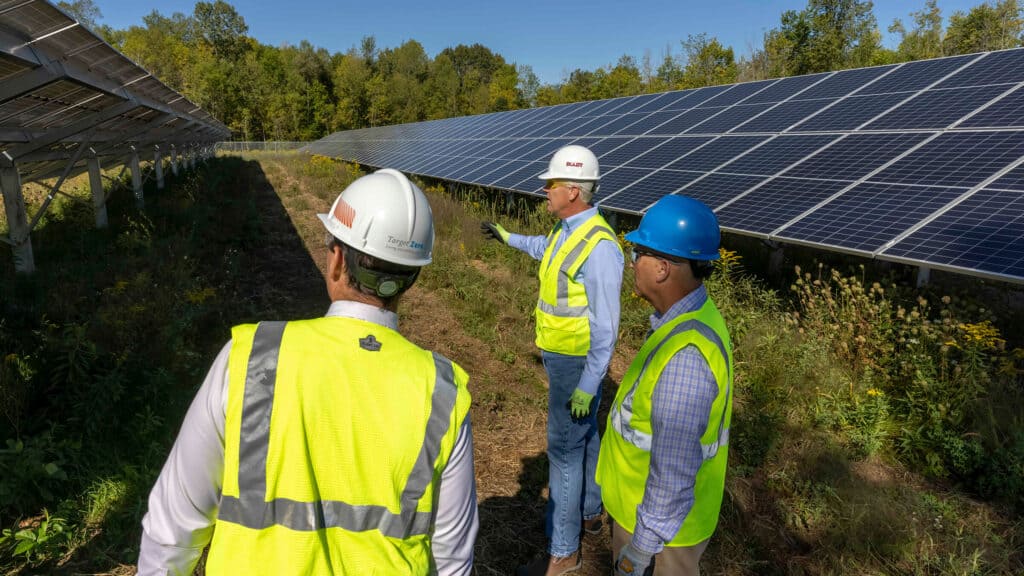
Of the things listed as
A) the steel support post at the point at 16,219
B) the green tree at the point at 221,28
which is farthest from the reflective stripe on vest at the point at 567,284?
the green tree at the point at 221,28

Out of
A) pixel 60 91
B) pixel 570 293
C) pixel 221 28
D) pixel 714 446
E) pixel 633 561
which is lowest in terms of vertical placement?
pixel 633 561

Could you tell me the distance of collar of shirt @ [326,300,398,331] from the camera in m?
1.29

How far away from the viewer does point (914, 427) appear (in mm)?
4074

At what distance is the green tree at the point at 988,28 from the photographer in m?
32.9

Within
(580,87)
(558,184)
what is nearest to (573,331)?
(558,184)

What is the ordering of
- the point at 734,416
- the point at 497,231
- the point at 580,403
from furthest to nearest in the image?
the point at 734,416, the point at 497,231, the point at 580,403

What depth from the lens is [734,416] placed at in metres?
4.36

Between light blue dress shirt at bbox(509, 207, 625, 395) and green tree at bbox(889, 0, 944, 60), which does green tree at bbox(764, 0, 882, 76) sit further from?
light blue dress shirt at bbox(509, 207, 625, 395)

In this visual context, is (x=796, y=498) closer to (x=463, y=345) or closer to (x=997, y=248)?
(x=997, y=248)

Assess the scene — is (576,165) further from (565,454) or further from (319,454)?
(319,454)

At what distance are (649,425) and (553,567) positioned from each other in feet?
5.31

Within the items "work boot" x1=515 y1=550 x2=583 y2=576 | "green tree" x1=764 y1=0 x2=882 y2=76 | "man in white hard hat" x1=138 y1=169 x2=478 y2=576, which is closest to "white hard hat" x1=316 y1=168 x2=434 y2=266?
"man in white hard hat" x1=138 y1=169 x2=478 y2=576

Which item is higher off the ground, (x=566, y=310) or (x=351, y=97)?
(x=351, y=97)

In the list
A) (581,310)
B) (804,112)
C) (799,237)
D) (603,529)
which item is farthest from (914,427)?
(804,112)
